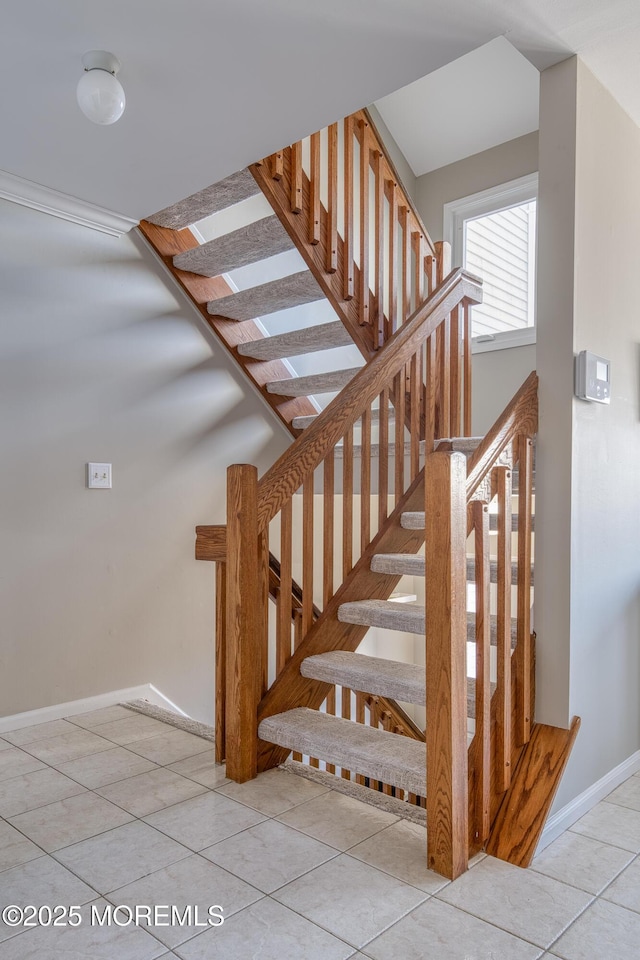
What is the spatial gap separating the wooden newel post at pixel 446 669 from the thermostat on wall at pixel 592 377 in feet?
1.84

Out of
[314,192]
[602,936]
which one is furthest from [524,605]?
[314,192]

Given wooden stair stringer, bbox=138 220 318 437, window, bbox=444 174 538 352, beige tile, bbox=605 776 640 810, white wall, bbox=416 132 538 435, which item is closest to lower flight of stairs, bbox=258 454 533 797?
beige tile, bbox=605 776 640 810

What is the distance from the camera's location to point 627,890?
5.45 feet

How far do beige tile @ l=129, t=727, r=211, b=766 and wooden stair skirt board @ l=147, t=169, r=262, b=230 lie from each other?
2183mm

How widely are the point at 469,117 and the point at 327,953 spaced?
180 inches

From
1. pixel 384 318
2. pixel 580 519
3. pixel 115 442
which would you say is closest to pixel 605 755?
pixel 580 519

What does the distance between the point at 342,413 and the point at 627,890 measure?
5.18 ft

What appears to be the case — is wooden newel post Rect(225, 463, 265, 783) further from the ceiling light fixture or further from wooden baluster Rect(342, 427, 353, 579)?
the ceiling light fixture

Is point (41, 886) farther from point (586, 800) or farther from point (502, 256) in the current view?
point (502, 256)

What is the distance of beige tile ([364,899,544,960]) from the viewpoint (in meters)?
1.41

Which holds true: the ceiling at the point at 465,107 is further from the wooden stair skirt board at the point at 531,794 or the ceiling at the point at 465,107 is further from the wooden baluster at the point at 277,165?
the wooden stair skirt board at the point at 531,794

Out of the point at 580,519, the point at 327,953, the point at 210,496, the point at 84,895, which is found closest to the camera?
the point at 327,953

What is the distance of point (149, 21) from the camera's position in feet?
6.06

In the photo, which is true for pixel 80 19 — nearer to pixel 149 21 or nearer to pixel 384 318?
pixel 149 21
